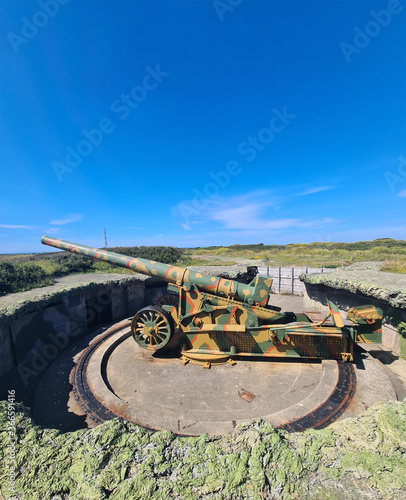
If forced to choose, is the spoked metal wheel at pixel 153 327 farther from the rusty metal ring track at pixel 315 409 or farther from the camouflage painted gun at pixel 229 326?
the rusty metal ring track at pixel 315 409

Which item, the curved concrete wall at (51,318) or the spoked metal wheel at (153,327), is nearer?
the curved concrete wall at (51,318)

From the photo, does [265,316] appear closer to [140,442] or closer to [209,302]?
[209,302]

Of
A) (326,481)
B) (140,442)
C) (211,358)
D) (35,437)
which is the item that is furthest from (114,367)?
(326,481)

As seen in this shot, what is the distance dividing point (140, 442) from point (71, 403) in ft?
12.3

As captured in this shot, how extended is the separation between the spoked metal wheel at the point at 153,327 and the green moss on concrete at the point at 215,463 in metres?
3.93

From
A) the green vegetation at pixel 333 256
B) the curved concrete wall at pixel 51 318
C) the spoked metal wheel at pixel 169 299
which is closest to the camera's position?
the curved concrete wall at pixel 51 318

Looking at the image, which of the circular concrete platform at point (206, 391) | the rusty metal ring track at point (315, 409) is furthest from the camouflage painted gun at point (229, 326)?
the rusty metal ring track at point (315, 409)

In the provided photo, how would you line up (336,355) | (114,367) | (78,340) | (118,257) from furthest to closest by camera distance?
(78,340)
(118,257)
(114,367)
(336,355)

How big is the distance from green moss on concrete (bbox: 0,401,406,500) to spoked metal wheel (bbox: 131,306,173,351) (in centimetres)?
393

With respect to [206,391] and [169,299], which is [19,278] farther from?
[206,391]

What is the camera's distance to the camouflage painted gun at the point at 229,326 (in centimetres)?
587

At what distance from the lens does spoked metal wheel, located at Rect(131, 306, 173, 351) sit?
6.29m

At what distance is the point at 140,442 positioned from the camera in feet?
7.11

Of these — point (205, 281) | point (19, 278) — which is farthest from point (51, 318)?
point (205, 281)
